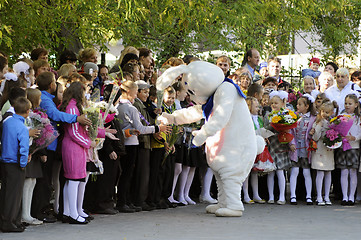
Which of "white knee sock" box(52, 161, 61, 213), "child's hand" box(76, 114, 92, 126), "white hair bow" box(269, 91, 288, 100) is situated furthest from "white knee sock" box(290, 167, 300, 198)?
"child's hand" box(76, 114, 92, 126)

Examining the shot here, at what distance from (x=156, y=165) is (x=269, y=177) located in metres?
2.31

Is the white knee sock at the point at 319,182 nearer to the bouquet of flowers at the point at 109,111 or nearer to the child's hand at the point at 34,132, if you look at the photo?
the bouquet of flowers at the point at 109,111

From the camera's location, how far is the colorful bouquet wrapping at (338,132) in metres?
12.1

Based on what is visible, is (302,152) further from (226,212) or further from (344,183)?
(226,212)

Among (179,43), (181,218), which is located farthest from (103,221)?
(179,43)

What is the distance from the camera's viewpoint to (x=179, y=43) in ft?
56.6

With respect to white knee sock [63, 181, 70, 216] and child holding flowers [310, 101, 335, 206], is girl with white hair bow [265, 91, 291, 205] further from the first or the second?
white knee sock [63, 181, 70, 216]

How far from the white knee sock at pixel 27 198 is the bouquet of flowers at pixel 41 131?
1.51 ft

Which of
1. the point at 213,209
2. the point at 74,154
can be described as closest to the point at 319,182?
the point at 213,209

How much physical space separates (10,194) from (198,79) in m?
3.05

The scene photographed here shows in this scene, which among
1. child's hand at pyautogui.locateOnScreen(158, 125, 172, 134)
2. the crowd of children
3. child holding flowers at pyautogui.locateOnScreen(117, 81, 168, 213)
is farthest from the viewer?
child's hand at pyautogui.locateOnScreen(158, 125, 172, 134)

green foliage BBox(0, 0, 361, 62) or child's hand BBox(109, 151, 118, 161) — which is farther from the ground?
green foliage BBox(0, 0, 361, 62)

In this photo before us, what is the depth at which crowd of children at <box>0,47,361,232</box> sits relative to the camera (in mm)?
9055

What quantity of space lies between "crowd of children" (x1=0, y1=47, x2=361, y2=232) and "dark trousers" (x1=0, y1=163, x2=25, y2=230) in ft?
0.04
